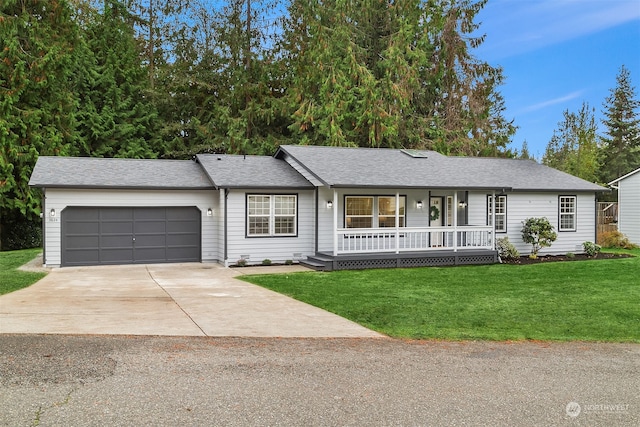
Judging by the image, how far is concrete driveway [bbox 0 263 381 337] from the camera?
7910 millimetres

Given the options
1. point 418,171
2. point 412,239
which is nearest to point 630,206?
point 418,171

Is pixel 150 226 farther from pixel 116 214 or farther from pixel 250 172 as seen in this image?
pixel 250 172

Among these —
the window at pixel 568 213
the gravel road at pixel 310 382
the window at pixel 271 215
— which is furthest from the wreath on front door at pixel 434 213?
the gravel road at pixel 310 382

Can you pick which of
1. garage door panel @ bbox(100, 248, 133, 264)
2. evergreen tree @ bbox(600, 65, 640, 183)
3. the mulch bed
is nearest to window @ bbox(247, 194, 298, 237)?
garage door panel @ bbox(100, 248, 133, 264)

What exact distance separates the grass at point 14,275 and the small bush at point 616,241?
21.9m

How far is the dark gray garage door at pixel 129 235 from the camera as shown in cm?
1620

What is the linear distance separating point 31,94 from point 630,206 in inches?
1067

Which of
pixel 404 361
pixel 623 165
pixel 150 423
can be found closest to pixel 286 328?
pixel 404 361

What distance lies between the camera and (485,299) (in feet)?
36.5

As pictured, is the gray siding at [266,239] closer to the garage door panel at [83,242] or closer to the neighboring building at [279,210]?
the neighboring building at [279,210]

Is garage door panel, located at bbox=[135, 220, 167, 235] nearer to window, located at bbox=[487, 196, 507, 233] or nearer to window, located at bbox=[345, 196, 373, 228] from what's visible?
window, located at bbox=[345, 196, 373, 228]

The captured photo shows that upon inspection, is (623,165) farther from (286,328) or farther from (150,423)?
(150,423)

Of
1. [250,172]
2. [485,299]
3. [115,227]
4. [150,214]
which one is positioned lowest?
[485,299]

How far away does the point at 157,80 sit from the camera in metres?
31.5
